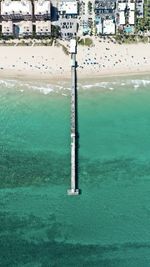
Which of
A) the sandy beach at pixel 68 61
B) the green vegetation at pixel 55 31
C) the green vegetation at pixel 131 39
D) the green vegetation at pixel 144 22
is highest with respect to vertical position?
the green vegetation at pixel 144 22

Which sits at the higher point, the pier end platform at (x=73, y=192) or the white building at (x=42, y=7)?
the white building at (x=42, y=7)

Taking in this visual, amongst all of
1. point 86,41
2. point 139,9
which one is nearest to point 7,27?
point 86,41

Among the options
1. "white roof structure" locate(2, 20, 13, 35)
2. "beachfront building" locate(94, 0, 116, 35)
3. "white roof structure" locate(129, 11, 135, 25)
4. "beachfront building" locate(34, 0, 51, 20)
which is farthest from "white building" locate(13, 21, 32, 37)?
"white roof structure" locate(129, 11, 135, 25)

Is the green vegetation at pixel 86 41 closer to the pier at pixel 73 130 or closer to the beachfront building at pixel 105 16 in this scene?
the beachfront building at pixel 105 16

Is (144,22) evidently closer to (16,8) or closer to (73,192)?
(16,8)

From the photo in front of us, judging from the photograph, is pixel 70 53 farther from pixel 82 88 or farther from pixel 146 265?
pixel 146 265

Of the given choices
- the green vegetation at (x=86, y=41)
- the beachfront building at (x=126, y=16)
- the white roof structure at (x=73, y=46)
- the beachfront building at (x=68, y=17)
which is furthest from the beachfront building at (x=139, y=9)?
the white roof structure at (x=73, y=46)

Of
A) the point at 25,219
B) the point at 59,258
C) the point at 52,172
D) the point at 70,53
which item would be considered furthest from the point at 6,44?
the point at 59,258
